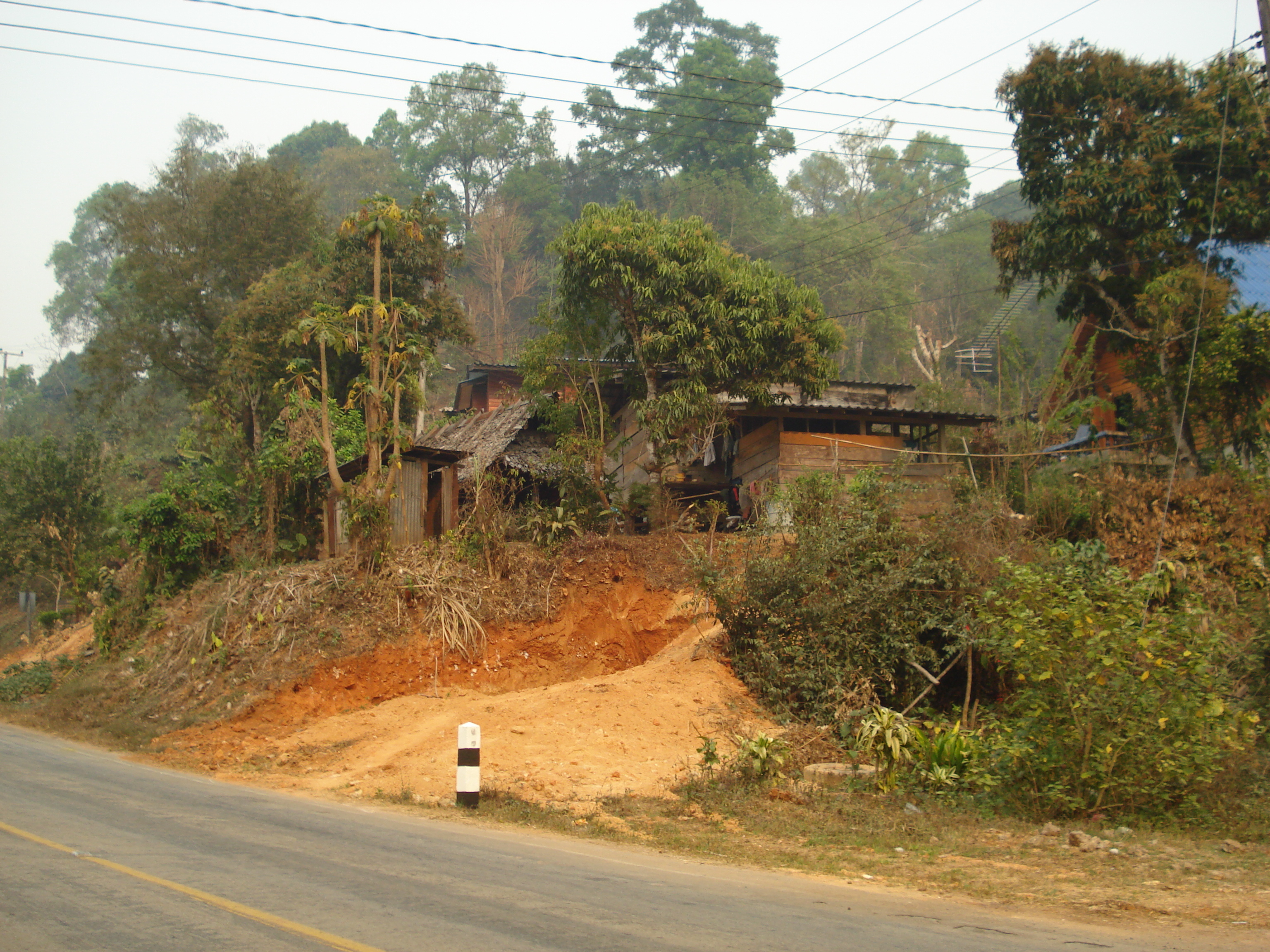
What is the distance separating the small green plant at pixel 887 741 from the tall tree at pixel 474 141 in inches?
2057

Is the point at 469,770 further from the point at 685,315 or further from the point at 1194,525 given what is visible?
the point at 1194,525

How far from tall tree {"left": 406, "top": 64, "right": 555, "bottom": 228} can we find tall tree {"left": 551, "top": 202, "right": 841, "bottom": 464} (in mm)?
39488

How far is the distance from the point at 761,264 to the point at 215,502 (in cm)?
1432

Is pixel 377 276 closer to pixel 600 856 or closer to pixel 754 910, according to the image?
pixel 600 856

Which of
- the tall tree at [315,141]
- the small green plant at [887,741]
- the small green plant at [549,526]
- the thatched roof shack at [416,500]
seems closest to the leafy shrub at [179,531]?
the thatched roof shack at [416,500]

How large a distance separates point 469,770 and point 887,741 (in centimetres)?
494

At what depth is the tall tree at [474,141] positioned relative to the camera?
199 feet

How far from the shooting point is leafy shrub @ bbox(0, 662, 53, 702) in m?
Answer: 22.2

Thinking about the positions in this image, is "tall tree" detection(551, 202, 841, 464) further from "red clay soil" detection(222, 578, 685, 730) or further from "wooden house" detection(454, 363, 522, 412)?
"wooden house" detection(454, 363, 522, 412)

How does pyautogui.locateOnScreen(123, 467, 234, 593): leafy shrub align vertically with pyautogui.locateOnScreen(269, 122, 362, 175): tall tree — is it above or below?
below

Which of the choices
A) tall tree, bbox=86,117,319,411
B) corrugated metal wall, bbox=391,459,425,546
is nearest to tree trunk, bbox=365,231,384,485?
corrugated metal wall, bbox=391,459,425,546

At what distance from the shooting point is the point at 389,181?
2591 inches

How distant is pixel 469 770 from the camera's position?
1069cm

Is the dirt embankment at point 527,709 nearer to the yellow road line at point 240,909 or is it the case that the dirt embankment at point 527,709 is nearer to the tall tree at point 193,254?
the yellow road line at point 240,909
